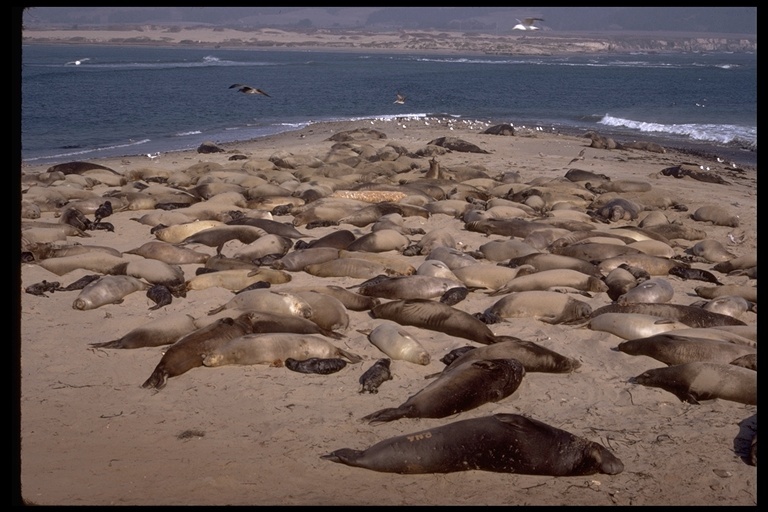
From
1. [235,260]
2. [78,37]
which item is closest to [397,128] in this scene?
[235,260]

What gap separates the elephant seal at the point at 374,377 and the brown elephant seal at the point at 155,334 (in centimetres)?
151

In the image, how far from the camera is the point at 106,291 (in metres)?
6.59

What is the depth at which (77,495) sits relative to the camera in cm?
356

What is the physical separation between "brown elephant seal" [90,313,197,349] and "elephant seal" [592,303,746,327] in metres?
3.35

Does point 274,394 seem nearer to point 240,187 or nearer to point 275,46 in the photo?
point 240,187

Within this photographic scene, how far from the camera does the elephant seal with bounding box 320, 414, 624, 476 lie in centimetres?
385

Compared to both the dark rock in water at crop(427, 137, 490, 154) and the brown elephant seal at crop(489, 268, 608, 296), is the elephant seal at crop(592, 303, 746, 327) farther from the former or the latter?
the dark rock in water at crop(427, 137, 490, 154)

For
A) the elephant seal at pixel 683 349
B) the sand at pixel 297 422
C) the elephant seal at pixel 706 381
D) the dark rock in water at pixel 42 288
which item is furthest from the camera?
the dark rock in water at pixel 42 288

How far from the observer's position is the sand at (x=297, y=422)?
12.2ft

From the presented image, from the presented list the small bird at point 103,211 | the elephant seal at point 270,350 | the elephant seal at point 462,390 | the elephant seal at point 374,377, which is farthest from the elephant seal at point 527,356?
the small bird at point 103,211

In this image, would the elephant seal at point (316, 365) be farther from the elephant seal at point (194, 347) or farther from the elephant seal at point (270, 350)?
the elephant seal at point (194, 347)

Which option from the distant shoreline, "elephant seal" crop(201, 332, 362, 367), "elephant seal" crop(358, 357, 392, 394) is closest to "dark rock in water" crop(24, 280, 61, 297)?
"elephant seal" crop(201, 332, 362, 367)

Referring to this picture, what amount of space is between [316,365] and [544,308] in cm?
220

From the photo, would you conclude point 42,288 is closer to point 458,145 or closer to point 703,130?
point 458,145
